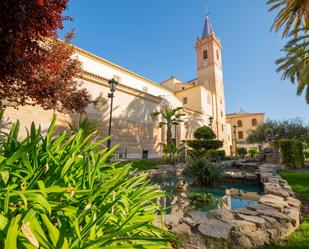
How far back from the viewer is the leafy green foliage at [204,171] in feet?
19.0

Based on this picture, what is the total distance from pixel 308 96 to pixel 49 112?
1882cm

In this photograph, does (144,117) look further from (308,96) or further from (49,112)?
(308,96)

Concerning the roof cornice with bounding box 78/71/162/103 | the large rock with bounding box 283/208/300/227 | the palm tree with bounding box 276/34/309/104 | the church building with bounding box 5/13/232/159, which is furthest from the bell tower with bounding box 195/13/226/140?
the large rock with bounding box 283/208/300/227

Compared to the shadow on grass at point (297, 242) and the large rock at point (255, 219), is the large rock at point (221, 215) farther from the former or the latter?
the shadow on grass at point (297, 242)

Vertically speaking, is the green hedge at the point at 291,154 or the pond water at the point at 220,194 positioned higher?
the green hedge at the point at 291,154

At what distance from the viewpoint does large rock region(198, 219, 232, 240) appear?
1.92 meters

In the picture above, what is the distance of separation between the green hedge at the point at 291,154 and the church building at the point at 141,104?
653 centimetres

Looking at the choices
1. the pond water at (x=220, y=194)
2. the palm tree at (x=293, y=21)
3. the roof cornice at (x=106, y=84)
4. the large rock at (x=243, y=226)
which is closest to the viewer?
the large rock at (x=243, y=226)

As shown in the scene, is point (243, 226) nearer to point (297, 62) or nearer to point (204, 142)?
point (204, 142)

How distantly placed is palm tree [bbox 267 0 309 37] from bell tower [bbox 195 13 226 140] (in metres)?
17.4

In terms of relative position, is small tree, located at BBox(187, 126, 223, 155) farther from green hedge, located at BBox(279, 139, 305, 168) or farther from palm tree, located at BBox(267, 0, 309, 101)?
palm tree, located at BBox(267, 0, 309, 101)

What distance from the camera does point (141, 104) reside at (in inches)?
694

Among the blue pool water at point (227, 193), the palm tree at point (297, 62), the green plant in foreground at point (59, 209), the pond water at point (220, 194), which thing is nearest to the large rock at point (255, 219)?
the pond water at point (220, 194)

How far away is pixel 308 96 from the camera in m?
14.0
